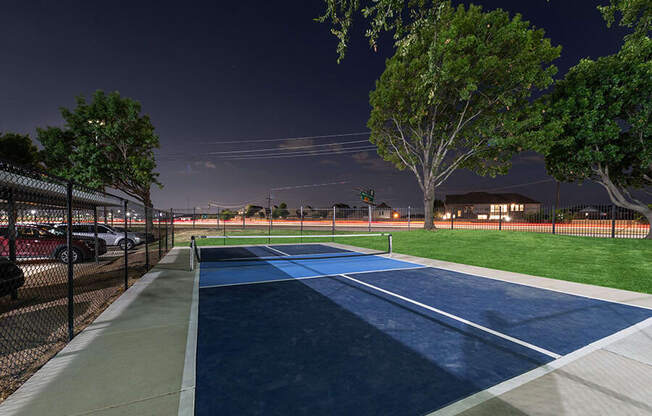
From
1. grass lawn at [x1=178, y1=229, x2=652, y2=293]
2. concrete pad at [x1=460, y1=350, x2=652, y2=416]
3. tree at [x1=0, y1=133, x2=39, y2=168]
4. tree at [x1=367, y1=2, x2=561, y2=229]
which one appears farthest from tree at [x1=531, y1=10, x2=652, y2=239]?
tree at [x1=0, y1=133, x2=39, y2=168]

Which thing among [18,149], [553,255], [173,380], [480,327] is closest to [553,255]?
[553,255]

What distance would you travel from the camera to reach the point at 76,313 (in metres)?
5.27

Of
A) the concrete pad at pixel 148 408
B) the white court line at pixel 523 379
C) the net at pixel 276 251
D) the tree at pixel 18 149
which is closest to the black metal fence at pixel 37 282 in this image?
the concrete pad at pixel 148 408

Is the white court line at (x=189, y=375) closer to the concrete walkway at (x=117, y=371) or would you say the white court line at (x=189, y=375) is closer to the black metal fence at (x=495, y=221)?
the concrete walkway at (x=117, y=371)

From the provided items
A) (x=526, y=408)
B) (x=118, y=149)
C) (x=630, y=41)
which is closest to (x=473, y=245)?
(x=630, y=41)

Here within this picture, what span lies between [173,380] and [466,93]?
1938 centimetres

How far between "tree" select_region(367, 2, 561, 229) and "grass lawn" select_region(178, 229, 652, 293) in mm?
6594

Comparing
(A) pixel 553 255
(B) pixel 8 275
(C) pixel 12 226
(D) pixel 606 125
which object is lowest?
(A) pixel 553 255

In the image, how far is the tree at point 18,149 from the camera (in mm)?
23562

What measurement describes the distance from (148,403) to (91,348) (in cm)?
186

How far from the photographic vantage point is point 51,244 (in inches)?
264

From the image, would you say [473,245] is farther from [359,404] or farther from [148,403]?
[148,403]

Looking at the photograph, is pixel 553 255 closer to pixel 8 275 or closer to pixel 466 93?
pixel 466 93

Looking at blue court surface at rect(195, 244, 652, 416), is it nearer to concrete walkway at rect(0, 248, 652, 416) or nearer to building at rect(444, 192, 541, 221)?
concrete walkway at rect(0, 248, 652, 416)
